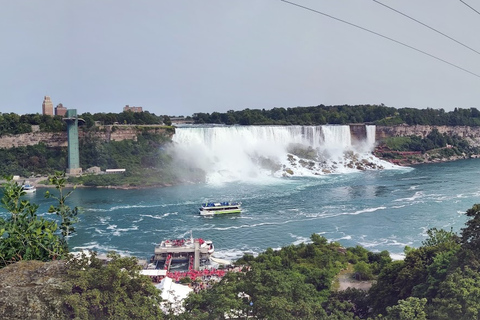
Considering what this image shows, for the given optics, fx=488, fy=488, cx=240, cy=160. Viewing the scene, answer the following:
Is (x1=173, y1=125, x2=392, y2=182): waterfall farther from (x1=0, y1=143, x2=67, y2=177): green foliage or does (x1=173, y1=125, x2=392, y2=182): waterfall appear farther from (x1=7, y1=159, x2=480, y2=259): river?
(x1=0, y1=143, x2=67, y2=177): green foliage

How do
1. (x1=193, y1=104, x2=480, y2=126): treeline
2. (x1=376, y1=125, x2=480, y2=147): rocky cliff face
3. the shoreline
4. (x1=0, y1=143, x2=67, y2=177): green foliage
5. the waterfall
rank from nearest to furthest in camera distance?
the shoreline, (x1=0, y1=143, x2=67, y2=177): green foliage, the waterfall, (x1=193, y1=104, x2=480, y2=126): treeline, (x1=376, y1=125, x2=480, y2=147): rocky cliff face

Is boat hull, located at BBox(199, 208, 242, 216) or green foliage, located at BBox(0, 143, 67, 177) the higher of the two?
green foliage, located at BBox(0, 143, 67, 177)

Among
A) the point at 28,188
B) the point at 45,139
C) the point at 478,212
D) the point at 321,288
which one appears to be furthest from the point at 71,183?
the point at 478,212

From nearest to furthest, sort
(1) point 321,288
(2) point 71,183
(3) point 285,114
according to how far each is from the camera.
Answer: (1) point 321,288 → (2) point 71,183 → (3) point 285,114

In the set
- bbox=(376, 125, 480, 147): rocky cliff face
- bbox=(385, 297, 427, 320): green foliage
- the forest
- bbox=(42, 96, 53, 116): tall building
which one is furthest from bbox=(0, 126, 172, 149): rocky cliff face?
bbox=(385, 297, 427, 320): green foliage

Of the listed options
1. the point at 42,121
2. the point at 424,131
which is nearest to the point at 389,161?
the point at 424,131

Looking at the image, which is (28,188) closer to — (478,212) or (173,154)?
(173,154)

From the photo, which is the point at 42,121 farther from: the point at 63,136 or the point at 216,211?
the point at 216,211
